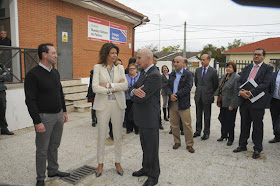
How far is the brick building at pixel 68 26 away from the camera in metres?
7.97

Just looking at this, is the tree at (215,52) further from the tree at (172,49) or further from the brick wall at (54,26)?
the brick wall at (54,26)

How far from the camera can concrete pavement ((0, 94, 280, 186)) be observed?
3.34 m

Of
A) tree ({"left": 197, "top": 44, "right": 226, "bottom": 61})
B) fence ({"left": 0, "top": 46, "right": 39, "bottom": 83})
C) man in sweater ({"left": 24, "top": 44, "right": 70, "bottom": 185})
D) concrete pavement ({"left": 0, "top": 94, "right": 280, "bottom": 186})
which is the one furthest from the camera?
tree ({"left": 197, "top": 44, "right": 226, "bottom": 61})

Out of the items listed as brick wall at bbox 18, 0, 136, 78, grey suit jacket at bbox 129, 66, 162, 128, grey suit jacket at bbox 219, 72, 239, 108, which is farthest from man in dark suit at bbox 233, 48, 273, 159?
brick wall at bbox 18, 0, 136, 78

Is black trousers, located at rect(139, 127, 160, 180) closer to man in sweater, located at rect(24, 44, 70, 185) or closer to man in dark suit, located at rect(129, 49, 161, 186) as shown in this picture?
man in dark suit, located at rect(129, 49, 161, 186)

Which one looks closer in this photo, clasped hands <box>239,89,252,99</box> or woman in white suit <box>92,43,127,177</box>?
woman in white suit <box>92,43,127,177</box>

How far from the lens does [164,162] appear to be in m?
4.02

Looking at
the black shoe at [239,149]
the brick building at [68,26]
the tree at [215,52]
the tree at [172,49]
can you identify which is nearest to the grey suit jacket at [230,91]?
the black shoe at [239,149]

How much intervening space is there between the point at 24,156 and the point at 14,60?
11.8ft

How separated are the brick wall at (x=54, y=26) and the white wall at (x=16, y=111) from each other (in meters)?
2.82

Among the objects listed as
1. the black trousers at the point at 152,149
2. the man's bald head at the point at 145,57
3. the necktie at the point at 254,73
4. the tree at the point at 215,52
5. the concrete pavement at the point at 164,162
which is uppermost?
the tree at the point at 215,52

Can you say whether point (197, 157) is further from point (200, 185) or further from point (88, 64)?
point (88, 64)

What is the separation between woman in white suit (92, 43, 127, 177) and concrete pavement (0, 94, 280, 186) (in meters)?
0.53

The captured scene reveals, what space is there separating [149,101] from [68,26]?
813 cm
